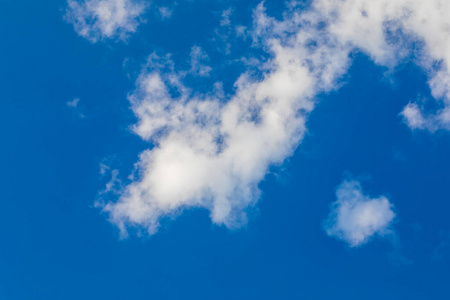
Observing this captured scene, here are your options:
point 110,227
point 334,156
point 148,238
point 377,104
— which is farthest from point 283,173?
point 110,227

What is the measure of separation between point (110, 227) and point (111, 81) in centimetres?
4681

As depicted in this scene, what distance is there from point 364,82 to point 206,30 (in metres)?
54.1

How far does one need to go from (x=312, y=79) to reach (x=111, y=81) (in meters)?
65.1

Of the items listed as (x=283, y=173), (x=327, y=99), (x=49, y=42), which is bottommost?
(x=283, y=173)

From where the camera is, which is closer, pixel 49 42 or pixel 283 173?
pixel 283 173

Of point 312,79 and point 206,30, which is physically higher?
point 206,30

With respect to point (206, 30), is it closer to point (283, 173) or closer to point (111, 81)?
point (111, 81)

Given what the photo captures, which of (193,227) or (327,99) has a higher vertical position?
(327,99)

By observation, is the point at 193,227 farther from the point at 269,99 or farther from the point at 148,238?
the point at 269,99

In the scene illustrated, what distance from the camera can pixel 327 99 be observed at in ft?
458

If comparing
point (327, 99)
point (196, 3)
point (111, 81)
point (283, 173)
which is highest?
point (196, 3)

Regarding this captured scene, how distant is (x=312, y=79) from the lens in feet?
463

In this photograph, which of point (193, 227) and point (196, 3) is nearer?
point (193, 227)

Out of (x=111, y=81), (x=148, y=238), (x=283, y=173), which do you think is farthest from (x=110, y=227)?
(x=283, y=173)
